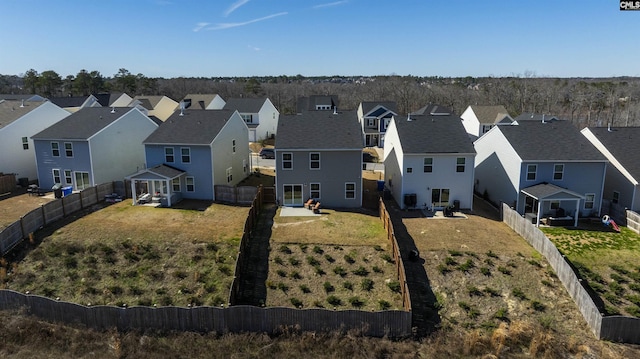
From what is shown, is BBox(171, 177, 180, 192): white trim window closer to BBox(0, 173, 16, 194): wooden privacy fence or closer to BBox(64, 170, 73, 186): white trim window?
BBox(64, 170, 73, 186): white trim window

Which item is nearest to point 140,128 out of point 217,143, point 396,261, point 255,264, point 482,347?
point 217,143

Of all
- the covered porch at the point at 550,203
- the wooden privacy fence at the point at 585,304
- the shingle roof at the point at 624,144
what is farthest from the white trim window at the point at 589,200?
the wooden privacy fence at the point at 585,304

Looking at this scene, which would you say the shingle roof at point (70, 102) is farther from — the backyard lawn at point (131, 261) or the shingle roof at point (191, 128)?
the backyard lawn at point (131, 261)

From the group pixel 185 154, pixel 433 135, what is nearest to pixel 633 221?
pixel 433 135

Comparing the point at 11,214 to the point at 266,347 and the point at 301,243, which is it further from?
the point at 266,347

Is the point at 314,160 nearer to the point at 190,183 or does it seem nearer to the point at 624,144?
the point at 190,183
